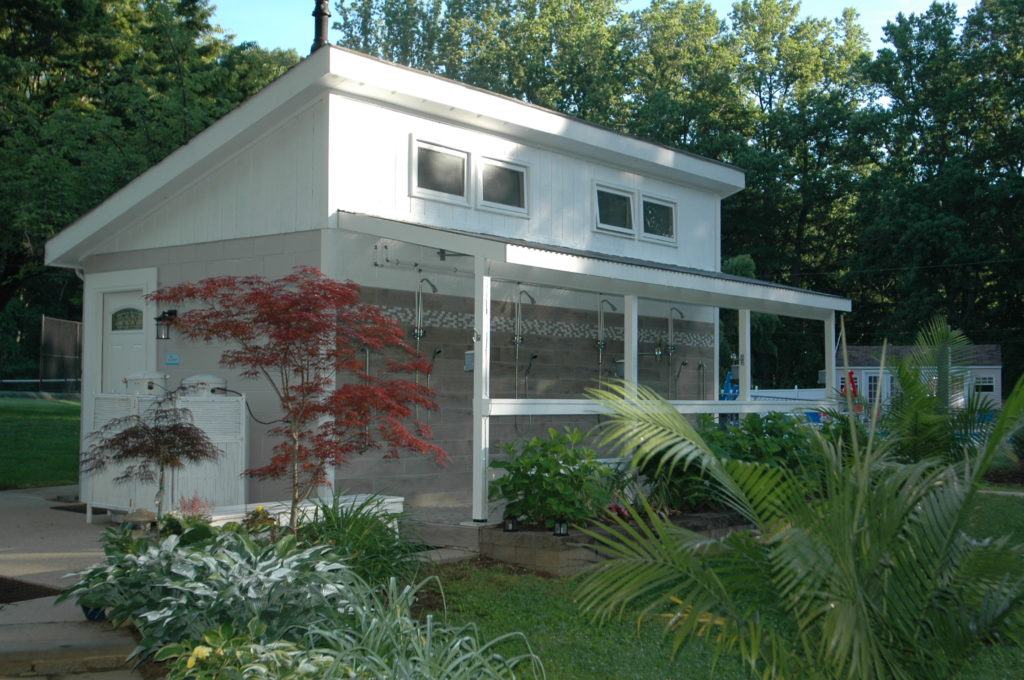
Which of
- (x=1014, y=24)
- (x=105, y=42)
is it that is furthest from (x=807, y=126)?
(x=105, y=42)

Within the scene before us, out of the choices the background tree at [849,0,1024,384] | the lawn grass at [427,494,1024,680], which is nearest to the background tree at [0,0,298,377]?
the lawn grass at [427,494,1024,680]

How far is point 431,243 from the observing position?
8648 mm

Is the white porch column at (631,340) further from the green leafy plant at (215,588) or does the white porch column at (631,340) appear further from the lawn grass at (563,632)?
the green leafy plant at (215,588)

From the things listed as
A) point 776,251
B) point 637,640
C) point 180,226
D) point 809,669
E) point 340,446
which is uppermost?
point 776,251

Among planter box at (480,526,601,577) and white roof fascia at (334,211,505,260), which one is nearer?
planter box at (480,526,601,577)

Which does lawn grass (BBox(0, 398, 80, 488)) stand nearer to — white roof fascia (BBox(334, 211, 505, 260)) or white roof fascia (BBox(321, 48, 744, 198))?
white roof fascia (BBox(334, 211, 505, 260))

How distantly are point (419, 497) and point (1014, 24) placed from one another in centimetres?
3155

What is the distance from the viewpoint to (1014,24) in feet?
107

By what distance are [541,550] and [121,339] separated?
19.5ft

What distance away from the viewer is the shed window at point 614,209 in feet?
39.5

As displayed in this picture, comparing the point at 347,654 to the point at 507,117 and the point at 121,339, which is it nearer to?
the point at 507,117

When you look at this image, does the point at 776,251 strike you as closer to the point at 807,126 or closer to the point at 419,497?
the point at 807,126

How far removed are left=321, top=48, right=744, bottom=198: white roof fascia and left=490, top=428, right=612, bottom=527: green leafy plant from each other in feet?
12.7

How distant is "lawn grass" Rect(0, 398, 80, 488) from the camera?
535 inches
